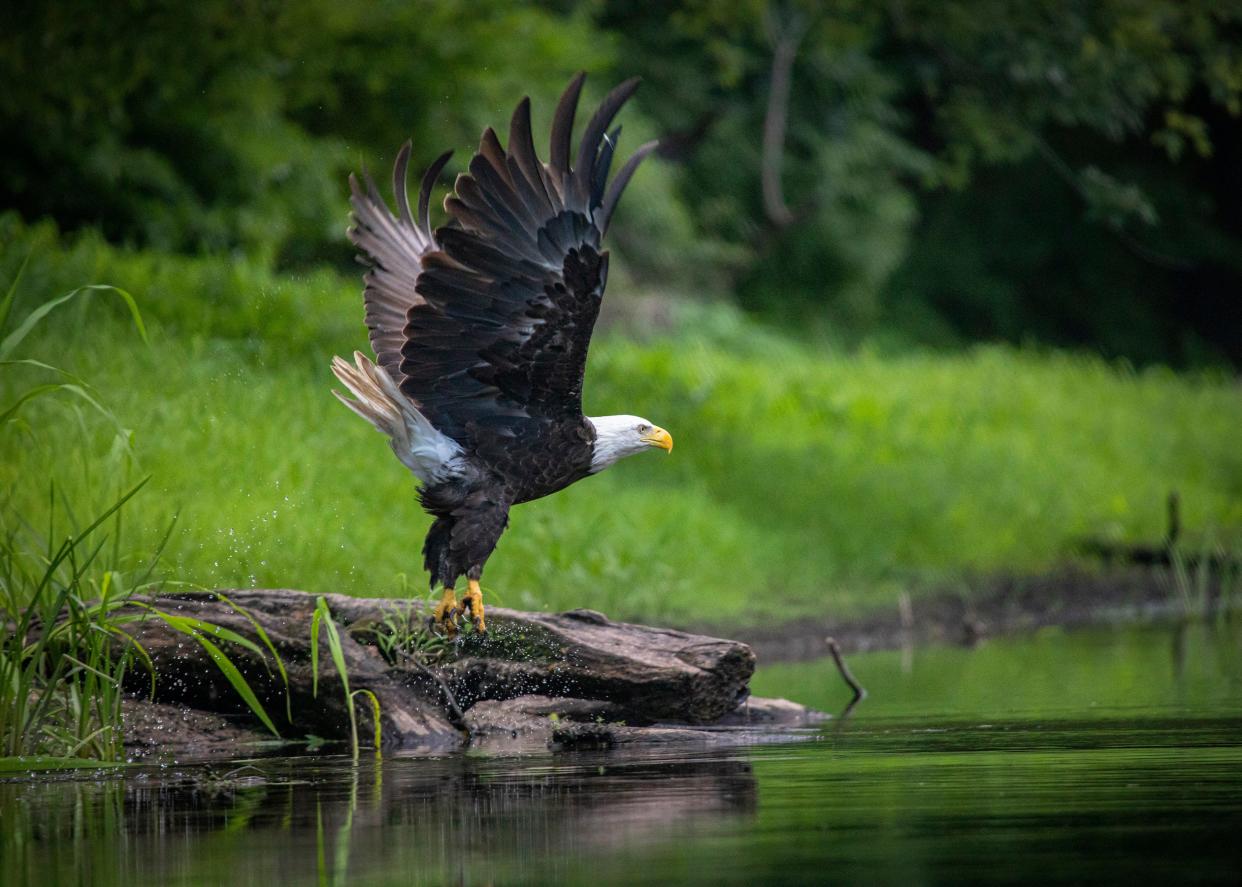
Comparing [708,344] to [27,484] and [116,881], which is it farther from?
[116,881]

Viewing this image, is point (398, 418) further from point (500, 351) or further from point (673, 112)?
point (673, 112)

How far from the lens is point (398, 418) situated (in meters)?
7.26

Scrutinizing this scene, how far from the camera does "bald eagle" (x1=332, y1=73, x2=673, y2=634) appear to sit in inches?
264

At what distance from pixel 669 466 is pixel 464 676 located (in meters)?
7.22

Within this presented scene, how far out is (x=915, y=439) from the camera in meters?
16.7

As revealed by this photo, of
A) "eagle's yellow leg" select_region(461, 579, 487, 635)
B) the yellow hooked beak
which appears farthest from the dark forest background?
"eagle's yellow leg" select_region(461, 579, 487, 635)

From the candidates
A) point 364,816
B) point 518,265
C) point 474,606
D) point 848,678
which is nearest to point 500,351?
point 518,265

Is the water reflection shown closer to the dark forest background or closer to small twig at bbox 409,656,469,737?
small twig at bbox 409,656,469,737

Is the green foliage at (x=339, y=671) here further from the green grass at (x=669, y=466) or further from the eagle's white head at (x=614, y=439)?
the eagle's white head at (x=614, y=439)

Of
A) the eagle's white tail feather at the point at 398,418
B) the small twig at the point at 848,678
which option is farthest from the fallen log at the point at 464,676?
the small twig at the point at 848,678

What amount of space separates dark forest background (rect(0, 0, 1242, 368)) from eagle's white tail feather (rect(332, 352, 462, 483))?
23.1 feet

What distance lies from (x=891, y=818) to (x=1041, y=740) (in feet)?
6.17

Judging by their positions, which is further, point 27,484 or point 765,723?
point 27,484

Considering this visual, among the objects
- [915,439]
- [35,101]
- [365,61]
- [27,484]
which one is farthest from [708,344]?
[27,484]
